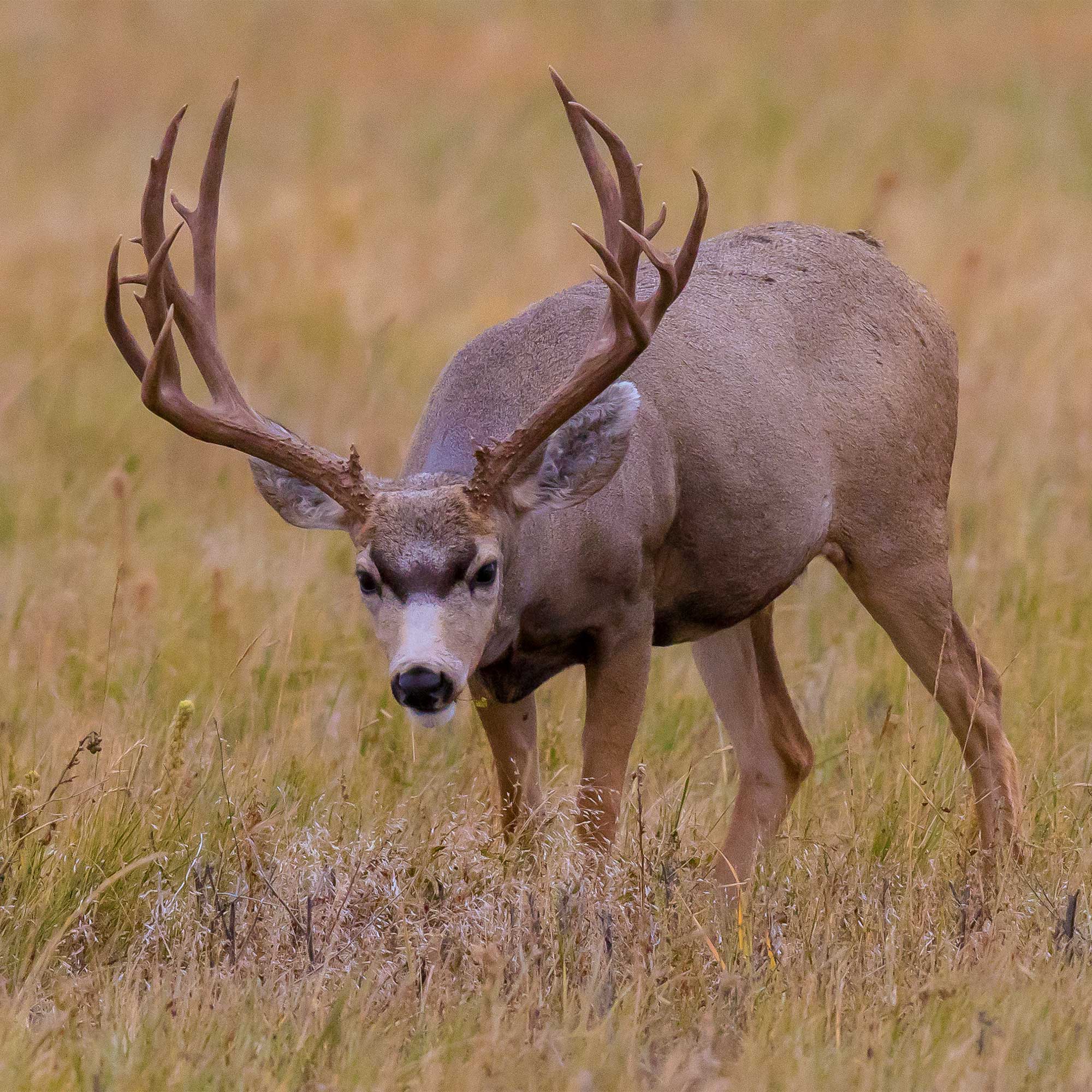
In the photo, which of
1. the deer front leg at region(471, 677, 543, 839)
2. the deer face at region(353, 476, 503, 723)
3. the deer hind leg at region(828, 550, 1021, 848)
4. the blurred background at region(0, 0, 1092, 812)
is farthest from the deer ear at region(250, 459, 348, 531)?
the deer hind leg at region(828, 550, 1021, 848)

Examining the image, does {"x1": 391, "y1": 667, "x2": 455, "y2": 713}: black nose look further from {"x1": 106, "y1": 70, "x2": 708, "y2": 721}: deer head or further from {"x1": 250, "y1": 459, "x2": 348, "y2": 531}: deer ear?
{"x1": 250, "y1": 459, "x2": 348, "y2": 531}: deer ear

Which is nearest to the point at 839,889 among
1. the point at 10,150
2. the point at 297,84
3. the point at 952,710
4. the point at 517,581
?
the point at 517,581

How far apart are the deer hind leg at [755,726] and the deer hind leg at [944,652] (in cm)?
44

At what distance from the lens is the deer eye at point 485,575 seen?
4.56 m

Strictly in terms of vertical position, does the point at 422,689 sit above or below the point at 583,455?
below

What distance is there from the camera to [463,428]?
200 inches

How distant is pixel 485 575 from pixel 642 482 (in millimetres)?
694

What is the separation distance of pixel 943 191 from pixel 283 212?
4.72m

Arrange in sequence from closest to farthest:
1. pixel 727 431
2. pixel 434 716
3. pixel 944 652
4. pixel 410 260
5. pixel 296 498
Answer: pixel 434 716 < pixel 296 498 < pixel 727 431 < pixel 944 652 < pixel 410 260

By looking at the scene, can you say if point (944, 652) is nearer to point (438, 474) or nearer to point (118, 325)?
point (438, 474)

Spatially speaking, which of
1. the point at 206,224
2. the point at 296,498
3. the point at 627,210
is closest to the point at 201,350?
the point at 206,224

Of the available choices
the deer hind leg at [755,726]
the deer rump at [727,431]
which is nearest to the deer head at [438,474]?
the deer rump at [727,431]

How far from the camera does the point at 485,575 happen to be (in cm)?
459

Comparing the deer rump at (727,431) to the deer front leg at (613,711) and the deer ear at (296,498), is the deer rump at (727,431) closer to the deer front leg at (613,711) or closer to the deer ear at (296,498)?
the deer front leg at (613,711)
